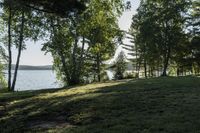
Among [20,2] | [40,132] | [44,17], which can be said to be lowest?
[40,132]

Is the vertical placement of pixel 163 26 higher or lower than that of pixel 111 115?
higher

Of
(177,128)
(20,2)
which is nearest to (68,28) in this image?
(20,2)

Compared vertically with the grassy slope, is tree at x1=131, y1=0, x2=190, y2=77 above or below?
above

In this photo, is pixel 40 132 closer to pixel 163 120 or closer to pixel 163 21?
pixel 163 120

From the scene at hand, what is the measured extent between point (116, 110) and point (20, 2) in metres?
6.79

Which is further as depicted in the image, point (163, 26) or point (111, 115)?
point (163, 26)

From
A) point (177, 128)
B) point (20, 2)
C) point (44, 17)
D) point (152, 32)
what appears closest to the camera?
point (177, 128)

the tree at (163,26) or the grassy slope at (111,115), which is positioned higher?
the tree at (163,26)

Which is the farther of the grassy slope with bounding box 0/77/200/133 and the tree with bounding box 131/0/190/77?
the tree with bounding box 131/0/190/77

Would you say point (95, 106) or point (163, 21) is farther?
point (163, 21)

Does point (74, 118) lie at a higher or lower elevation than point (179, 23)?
lower

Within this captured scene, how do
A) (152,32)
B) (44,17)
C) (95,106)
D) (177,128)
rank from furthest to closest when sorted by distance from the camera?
(152,32)
(44,17)
(95,106)
(177,128)

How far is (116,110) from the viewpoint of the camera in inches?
549

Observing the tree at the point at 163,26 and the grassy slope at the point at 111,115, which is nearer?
the grassy slope at the point at 111,115
